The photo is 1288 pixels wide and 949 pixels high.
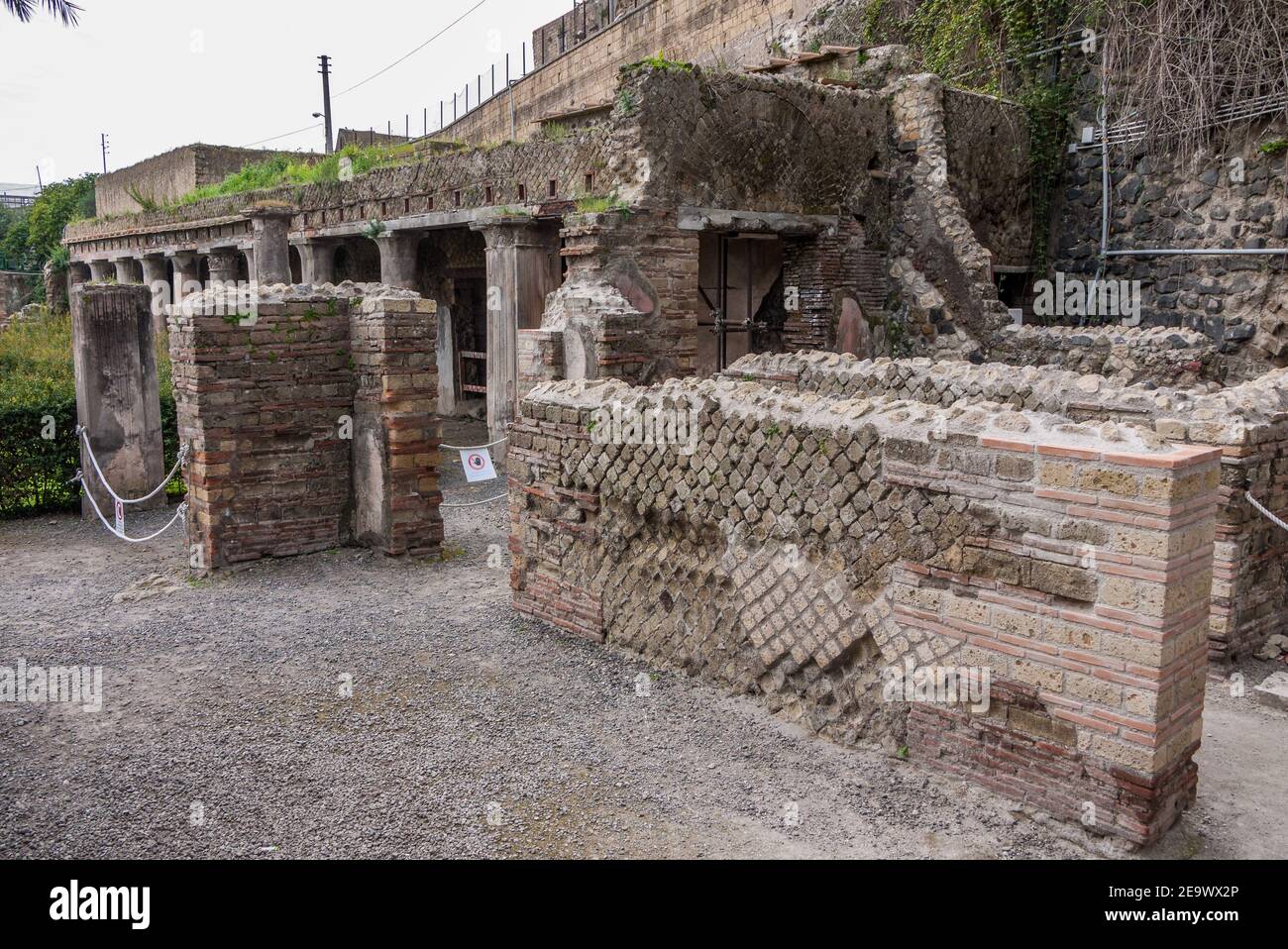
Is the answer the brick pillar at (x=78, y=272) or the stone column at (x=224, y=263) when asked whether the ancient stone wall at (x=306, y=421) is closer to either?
the stone column at (x=224, y=263)

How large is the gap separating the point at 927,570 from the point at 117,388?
27.6ft

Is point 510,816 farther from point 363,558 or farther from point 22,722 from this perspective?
point 363,558

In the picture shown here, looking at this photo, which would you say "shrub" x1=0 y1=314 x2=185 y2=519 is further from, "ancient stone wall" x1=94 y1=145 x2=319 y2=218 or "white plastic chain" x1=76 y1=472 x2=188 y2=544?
"ancient stone wall" x1=94 y1=145 x2=319 y2=218

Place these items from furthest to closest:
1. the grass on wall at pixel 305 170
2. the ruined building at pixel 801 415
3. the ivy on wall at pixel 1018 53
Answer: the grass on wall at pixel 305 170, the ivy on wall at pixel 1018 53, the ruined building at pixel 801 415

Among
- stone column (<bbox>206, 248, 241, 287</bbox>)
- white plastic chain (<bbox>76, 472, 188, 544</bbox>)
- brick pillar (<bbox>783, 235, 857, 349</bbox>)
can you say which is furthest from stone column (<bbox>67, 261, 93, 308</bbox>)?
brick pillar (<bbox>783, 235, 857, 349</bbox>)

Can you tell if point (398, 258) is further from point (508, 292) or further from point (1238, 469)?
point (1238, 469)

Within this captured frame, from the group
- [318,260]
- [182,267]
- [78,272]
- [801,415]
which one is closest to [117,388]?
[318,260]

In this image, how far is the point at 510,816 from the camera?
13.5ft

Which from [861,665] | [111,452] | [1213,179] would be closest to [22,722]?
[861,665]

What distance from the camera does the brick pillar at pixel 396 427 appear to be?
25.8 ft

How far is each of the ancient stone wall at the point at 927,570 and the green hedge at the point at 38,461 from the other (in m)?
6.27

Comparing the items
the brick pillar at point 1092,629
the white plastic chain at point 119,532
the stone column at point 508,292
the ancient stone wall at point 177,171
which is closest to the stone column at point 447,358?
the stone column at point 508,292

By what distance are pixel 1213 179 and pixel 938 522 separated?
10864 millimetres

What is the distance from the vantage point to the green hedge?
9859mm
